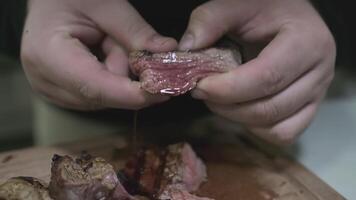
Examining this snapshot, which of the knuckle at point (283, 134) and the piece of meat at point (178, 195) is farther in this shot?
the knuckle at point (283, 134)

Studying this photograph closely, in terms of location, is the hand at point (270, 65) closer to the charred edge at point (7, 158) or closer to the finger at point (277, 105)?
the finger at point (277, 105)

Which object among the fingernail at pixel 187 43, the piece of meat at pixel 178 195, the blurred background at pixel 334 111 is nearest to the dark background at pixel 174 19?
the blurred background at pixel 334 111

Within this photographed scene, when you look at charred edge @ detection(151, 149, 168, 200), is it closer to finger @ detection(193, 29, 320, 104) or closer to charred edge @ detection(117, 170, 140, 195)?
charred edge @ detection(117, 170, 140, 195)

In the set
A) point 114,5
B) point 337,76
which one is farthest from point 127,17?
point 337,76

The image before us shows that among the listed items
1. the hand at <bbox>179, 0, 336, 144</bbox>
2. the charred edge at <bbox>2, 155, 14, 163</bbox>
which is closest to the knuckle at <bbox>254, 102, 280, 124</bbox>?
the hand at <bbox>179, 0, 336, 144</bbox>

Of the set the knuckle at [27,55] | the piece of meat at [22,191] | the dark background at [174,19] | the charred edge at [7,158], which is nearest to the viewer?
the piece of meat at [22,191]

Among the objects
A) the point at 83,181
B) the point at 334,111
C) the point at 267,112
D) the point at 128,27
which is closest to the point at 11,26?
the point at 128,27
